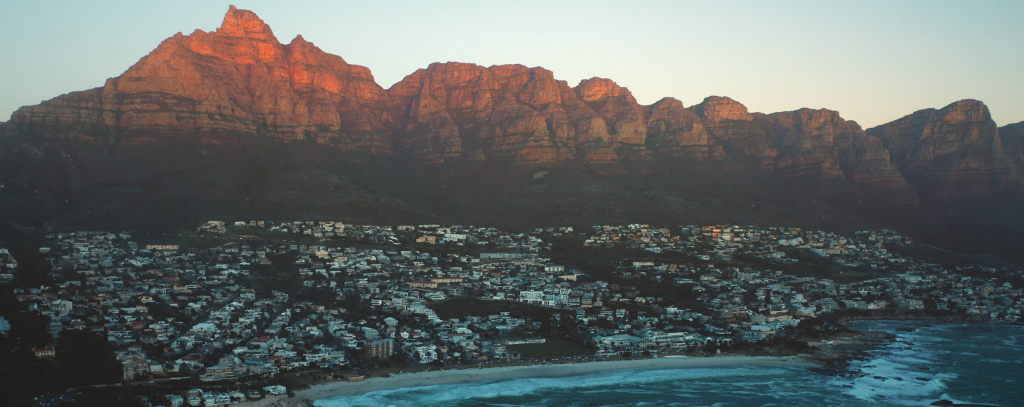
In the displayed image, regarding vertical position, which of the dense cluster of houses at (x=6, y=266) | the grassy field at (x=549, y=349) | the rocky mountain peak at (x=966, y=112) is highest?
the rocky mountain peak at (x=966, y=112)

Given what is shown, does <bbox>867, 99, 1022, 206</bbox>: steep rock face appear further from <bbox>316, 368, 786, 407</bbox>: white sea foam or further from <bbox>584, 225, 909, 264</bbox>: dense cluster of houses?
<bbox>316, 368, 786, 407</bbox>: white sea foam

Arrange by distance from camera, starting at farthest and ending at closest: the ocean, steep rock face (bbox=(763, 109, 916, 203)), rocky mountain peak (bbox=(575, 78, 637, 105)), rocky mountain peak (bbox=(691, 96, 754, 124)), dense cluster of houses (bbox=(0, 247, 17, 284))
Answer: rocky mountain peak (bbox=(575, 78, 637, 105)), rocky mountain peak (bbox=(691, 96, 754, 124)), steep rock face (bbox=(763, 109, 916, 203)), dense cluster of houses (bbox=(0, 247, 17, 284)), the ocean

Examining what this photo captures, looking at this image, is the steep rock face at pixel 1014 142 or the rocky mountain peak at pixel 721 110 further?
the rocky mountain peak at pixel 721 110

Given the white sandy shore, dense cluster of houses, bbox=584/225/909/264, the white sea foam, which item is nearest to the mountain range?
dense cluster of houses, bbox=584/225/909/264

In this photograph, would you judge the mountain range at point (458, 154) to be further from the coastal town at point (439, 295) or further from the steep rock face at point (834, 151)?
the coastal town at point (439, 295)

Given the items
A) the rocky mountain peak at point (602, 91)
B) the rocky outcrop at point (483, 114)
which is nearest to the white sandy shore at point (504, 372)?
the rocky outcrop at point (483, 114)

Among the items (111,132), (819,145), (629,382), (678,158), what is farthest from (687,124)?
(629,382)
